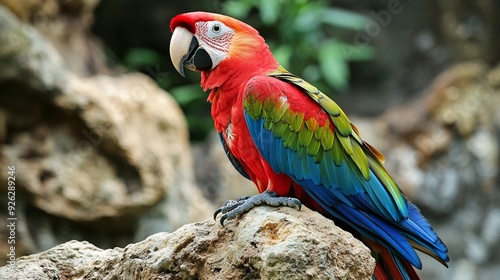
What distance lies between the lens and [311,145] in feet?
7.51

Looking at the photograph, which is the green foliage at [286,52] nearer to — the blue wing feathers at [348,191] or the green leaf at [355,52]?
the green leaf at [355,52]

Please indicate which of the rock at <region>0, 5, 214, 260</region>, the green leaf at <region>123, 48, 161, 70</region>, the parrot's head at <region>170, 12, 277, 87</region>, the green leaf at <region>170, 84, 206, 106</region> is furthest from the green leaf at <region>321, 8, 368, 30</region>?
the parrot's head at <region>170, 12, 277, 87</region>

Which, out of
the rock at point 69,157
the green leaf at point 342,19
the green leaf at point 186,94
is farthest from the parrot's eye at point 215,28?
the green leaf at point 342,19

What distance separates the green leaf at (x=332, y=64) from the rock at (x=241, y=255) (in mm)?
4266

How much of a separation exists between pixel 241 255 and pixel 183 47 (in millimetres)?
910

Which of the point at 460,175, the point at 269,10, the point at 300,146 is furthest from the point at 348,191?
the point at 269,10

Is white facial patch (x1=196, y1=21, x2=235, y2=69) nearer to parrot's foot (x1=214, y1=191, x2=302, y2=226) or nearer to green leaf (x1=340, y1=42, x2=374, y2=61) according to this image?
parrot's foot (x1=214, y1=191, x2=302, y2=226)

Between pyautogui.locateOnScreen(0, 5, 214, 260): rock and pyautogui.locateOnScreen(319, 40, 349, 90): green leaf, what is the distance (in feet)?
7.59

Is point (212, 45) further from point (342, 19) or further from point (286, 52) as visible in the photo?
point (342, 19)

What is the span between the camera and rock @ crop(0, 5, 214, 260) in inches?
151

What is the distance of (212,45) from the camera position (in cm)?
239

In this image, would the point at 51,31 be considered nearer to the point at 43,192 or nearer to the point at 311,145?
the point at 43,192

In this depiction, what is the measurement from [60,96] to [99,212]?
0.73 meters

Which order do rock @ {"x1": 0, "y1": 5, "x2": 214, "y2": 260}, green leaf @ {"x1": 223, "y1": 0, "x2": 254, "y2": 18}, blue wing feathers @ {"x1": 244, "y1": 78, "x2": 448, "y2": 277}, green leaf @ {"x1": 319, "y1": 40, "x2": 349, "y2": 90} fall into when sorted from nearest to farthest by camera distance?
blue wing feathers @ {"x1": 244, "y1": 78, "x2": 448, "y2": 277} → rock @ {"x1": 0, "y1": 5, "x2": 214, "y2": 260} → green leaf @ {"x1": 223, "y1": 0, "x2": 254, "y2": 18} → green leaf @ {"x1": 319, "y1": 40, "x2": 349, "y2": 90}
